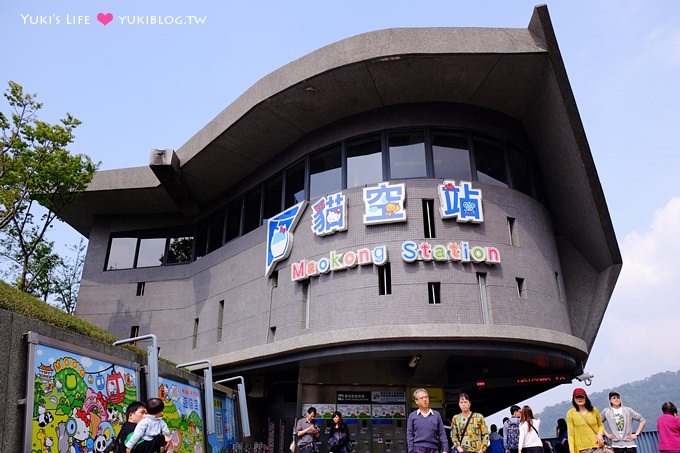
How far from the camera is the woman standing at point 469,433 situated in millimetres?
6779

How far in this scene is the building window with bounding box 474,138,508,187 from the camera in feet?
53.8

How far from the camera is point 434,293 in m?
14.5

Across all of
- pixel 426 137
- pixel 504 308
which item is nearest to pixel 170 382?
pixel 504 308

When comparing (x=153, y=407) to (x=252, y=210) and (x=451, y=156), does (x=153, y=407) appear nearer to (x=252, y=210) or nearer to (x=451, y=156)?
(x=451, y=156)

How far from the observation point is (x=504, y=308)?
14469 millimetres

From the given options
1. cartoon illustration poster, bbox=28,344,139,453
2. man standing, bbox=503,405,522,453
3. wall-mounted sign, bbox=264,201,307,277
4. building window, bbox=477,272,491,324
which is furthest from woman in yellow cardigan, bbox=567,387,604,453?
wall-mounted sign, bbox=264,201,307,277

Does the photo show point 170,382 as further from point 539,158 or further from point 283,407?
point 539,158

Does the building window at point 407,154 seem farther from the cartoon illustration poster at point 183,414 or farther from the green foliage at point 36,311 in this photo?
the green foliage at point 36,311

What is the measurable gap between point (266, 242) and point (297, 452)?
7.97m

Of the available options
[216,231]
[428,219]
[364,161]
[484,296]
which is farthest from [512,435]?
[216,231]

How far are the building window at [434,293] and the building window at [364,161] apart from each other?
11.7ft

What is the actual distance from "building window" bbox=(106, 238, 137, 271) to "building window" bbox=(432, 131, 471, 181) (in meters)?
14.1

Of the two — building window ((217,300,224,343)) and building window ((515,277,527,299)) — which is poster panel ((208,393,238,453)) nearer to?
building window ((217,300,224,343))

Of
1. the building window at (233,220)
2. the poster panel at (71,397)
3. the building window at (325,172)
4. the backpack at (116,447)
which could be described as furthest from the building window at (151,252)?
the backpack at (116,447)
